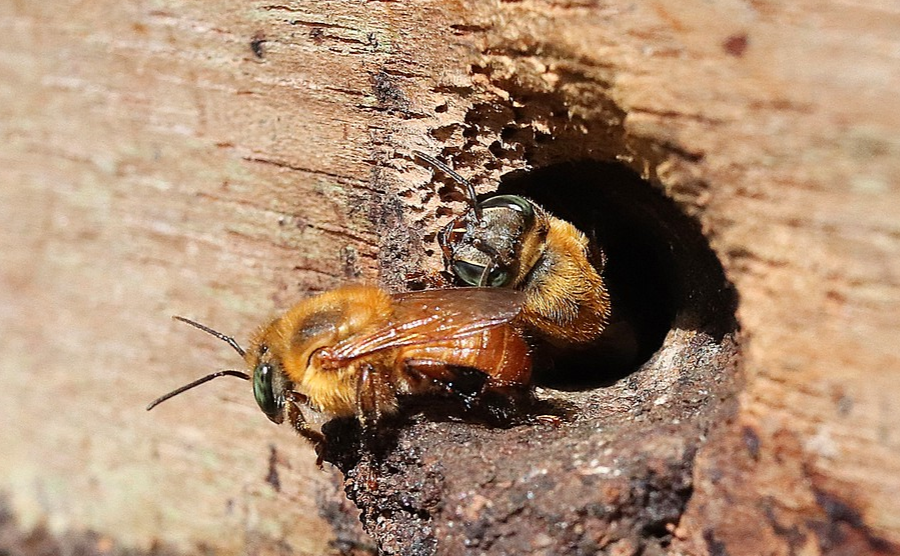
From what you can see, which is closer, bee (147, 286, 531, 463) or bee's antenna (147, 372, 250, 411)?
bee (147, 286, 531, 463)

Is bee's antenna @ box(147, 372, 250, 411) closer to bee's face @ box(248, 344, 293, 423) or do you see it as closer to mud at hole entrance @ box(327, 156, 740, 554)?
bee's face @ box(248, 344, 293, 423)

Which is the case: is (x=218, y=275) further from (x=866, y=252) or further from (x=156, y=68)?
(x=866, y=252)

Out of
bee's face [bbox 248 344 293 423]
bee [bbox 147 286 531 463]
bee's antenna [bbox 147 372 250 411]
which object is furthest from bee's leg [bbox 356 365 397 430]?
bee's antenna [bbox 147 372 250 411]

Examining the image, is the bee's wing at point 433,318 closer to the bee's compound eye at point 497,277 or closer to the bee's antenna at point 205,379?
the bee's compound eye at point 497,277

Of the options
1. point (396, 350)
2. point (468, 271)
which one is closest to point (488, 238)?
point (468, 271)

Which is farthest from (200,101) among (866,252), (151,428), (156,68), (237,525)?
(866,252)

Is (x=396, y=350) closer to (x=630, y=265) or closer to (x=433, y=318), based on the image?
(x=433, y=318)
